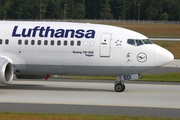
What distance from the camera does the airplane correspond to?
28.7m

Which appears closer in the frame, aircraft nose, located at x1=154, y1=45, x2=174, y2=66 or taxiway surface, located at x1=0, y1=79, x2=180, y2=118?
taxiway surface, located at x1=0, y1=79, x2=180, y2=118

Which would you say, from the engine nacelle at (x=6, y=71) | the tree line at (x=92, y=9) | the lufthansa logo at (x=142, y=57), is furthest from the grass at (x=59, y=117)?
the tree line at (x=92, y=9)

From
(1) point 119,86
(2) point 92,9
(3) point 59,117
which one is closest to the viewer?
(3) point 59,117

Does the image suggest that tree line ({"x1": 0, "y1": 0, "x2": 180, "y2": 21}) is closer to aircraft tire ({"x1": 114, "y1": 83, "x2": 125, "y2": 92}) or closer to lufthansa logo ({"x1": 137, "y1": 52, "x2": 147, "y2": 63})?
aircraft tire ({"x1": 114, "y1": 83, "x2": 125, "y2": 92})

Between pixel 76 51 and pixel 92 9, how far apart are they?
140 m

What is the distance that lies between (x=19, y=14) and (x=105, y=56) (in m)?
123

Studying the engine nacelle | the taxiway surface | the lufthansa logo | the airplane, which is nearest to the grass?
the taxiway surface

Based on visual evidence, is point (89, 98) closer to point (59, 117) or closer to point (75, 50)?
point (75, 50)

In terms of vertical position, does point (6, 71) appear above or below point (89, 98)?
above

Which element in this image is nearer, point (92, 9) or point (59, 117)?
point (59, 117)

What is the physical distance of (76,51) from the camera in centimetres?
2928

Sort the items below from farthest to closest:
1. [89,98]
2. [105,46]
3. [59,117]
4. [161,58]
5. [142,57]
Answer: [105,46]
[142,57]
[161,58]
[89,98]
[59,117]

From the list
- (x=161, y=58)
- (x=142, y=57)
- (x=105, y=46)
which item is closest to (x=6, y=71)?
(x=105, y=46)

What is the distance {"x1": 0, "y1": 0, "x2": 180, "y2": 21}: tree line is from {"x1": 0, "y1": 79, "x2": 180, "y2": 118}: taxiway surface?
4571 inches
